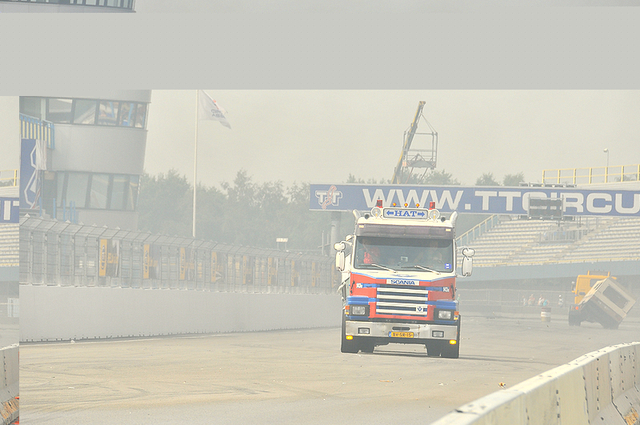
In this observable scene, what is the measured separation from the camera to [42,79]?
61.9ft

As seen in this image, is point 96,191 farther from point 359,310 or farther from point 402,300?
point 402,300

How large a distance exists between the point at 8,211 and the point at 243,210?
32.2 ft

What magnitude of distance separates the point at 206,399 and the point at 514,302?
41.3 feet

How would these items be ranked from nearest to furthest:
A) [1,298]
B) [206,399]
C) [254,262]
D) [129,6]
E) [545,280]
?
[206,399] < [545,280] < [254,262] < [1,298] < [129,6]

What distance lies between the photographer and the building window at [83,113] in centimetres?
2939

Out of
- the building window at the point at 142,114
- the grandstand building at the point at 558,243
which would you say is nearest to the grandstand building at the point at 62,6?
the building window at the point at 142,114

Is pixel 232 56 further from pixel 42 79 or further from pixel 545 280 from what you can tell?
pixel 545 280

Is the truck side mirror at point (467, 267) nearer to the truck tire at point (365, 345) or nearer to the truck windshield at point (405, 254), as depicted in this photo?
Result: the truck windshield at point (405, 254)

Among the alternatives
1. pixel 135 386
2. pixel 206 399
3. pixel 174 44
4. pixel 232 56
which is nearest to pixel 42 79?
pixel 174 44

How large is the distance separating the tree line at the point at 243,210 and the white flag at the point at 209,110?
157 cm

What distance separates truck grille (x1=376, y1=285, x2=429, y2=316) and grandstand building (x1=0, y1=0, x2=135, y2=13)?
2920cm

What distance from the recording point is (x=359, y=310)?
16.4 metres

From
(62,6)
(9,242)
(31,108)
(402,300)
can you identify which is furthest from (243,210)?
(62,6)

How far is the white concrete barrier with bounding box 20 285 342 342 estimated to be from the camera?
2417cm
